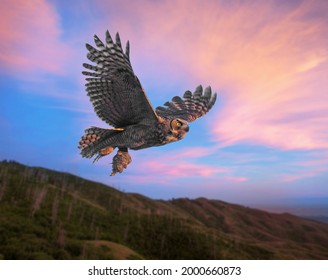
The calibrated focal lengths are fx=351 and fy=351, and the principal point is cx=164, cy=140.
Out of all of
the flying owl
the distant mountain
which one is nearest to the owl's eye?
the flying owl

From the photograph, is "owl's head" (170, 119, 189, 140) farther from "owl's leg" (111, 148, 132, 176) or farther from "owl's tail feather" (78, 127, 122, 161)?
"owl's tail feather" (78, 127, 122, 161)

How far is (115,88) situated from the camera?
14.1ft

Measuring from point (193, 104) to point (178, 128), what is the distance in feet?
9.32

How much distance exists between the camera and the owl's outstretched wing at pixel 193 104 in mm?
5943

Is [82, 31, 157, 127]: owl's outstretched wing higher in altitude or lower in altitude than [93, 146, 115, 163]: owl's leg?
higher

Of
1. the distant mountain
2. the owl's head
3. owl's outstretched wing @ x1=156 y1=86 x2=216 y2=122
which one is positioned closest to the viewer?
the owl's head

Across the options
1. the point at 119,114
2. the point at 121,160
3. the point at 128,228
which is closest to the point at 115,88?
the point at 119,114

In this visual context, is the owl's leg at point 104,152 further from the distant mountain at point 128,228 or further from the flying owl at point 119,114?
the distant mountain at point 128,228

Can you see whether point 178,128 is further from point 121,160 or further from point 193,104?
point 193,104

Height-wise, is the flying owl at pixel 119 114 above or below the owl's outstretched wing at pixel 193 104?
below

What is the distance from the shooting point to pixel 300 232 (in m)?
36.8

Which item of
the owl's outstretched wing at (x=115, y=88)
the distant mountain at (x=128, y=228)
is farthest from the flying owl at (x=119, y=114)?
the distant mountain at (x=128, y=228)

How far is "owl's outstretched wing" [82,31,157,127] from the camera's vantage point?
12.8 ft
